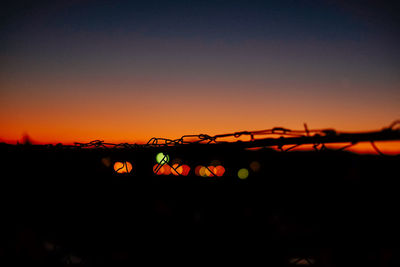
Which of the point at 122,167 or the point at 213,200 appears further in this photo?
the point at 122,167

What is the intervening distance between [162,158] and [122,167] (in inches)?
25.6

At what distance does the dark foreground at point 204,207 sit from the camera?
1993mm

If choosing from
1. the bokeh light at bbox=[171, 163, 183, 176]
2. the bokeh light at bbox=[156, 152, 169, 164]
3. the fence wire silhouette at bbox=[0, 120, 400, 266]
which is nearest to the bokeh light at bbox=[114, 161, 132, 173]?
the fence wire silhouette at bbox=[0, 120, 400, 266]

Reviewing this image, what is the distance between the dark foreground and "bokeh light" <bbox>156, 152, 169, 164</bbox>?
0.06 m

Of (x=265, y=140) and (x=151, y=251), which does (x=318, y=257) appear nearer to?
(x=265, y=140)

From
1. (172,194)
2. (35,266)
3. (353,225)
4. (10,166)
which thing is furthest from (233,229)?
(35,266)

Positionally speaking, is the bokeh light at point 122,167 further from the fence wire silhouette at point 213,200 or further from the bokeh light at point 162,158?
the bokeh light at point 162,158

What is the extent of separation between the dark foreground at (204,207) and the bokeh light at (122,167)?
10 cm

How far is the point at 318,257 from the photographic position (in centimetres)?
268

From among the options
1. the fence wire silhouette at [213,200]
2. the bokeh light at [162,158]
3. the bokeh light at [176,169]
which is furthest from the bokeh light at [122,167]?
the bokeh light at [176,169]

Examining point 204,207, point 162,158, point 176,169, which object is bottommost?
point 204,207

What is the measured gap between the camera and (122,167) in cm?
276

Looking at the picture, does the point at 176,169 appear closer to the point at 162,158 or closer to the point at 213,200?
the point at 162,158

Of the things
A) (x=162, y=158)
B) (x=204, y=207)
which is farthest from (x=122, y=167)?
(x=204, y=207)
